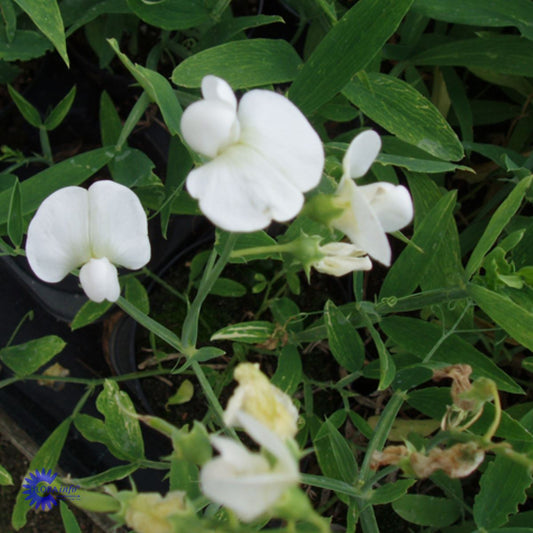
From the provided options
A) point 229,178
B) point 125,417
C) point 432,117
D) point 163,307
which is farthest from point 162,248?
point 229,178

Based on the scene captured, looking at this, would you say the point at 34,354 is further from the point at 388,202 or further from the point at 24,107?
the point at 388,202

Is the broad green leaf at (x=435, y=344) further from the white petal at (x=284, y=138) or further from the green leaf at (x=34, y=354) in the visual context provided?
the green leaf at (x=34, y=354)

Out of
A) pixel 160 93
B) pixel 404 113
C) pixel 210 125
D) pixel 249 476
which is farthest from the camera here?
pixel 404 113

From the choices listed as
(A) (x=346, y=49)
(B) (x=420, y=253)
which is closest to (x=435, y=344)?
(B) (x=420, y=253)

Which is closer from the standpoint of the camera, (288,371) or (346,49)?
(346,49)

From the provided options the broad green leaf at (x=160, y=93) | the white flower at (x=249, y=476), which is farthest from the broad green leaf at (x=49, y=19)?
the white flower at (x=249, y=476)

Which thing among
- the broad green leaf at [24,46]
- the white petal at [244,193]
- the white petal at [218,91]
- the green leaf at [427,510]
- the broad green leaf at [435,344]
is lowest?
the green leaf at [427,510]

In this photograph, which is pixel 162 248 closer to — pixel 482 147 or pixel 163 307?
pixel 163 307
